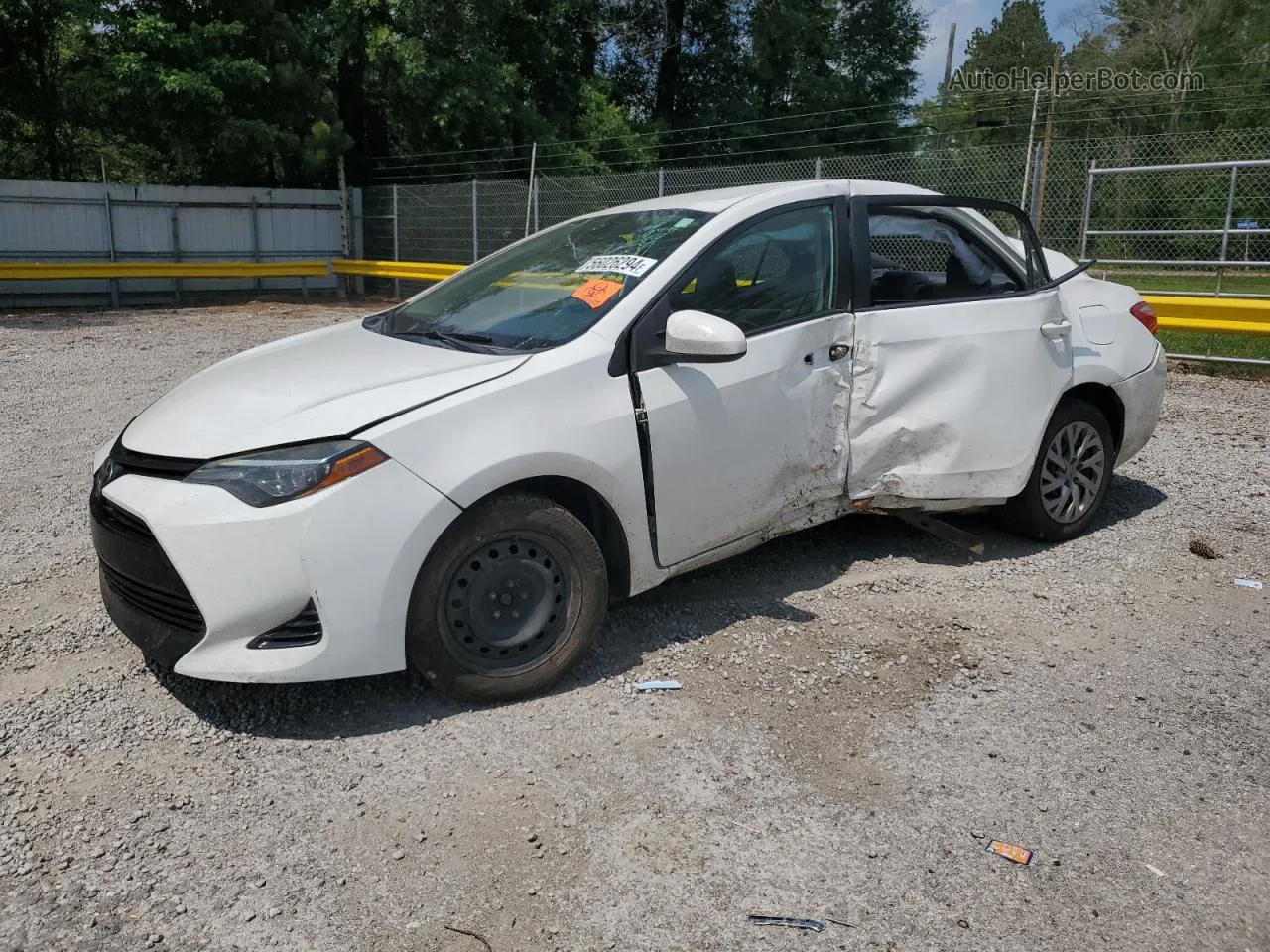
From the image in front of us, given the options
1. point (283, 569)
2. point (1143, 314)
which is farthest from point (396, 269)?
point (283, 569)

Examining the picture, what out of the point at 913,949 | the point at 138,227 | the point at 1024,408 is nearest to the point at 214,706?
the point at 913,949

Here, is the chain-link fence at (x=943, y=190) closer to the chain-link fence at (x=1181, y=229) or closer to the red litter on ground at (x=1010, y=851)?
the chain-link fence at (x=1181, y=229)

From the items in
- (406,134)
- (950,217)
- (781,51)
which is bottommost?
(950,217)

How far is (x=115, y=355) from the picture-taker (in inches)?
472

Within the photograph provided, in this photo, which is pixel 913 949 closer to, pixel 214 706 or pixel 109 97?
pixel 214 706

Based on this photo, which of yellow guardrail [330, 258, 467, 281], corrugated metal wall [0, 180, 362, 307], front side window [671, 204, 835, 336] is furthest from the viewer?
corrugated metal wall [0, 180, 362, 307]

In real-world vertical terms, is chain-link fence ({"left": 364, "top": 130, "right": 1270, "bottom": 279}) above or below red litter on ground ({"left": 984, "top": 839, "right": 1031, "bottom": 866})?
above

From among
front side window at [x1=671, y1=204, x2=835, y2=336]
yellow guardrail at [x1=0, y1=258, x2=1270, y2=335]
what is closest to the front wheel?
front side window at [x1=671, y1=204, x2=835, y2=336]

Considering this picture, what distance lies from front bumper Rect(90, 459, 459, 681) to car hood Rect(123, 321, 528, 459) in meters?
0.19

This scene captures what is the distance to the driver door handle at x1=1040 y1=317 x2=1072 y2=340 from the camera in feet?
16.1

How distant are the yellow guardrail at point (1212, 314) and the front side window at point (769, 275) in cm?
688

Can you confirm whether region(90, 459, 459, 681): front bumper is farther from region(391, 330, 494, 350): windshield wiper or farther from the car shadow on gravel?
region(391, 330, 494, 350): windshield wiper

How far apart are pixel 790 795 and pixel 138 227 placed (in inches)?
800

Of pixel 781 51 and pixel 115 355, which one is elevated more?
pixel 781 51
